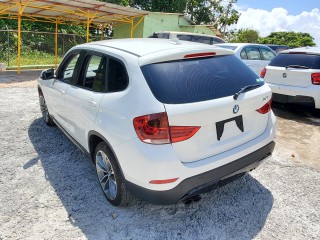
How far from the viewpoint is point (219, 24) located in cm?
4309

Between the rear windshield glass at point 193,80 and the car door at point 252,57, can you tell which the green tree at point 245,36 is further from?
the rear windshield glass at point 193,80

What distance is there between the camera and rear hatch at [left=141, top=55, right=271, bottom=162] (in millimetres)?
2441

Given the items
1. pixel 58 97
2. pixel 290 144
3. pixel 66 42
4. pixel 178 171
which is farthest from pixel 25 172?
pixel 66 42

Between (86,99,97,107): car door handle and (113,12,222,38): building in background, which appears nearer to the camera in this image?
(86,99,97,107): car door handle

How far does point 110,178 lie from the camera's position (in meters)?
3.05

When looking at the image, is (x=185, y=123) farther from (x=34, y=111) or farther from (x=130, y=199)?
(x=34, y=111)

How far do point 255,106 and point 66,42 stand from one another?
1638 cm

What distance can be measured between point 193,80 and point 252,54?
7.32 m

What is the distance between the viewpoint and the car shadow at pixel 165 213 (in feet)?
8.88

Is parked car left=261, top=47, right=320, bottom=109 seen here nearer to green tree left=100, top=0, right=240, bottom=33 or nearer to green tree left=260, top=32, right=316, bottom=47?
green tree left=100, top=0, right=240, bottom=33

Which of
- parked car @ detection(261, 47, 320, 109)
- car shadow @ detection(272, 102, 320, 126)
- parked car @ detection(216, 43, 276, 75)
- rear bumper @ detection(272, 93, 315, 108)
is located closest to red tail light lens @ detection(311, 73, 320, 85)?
parked car @ detection(261, 47, 320, 109)

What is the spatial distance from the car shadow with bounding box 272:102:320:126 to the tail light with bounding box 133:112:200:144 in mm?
4638

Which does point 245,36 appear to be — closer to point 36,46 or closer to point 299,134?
point 36,46

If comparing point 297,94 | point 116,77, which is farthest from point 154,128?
point 297,94
